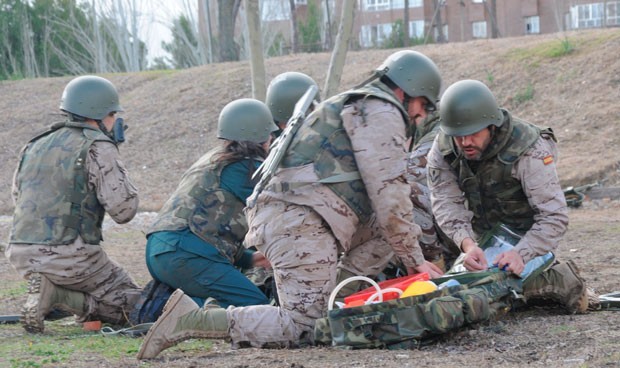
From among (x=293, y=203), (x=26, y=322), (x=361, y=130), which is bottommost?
(x=26, y=322)

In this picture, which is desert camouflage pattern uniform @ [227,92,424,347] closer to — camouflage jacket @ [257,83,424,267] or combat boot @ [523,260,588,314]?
camouflage jacket @ [257,83,424,267]

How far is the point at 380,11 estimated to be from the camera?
60031 millimetres

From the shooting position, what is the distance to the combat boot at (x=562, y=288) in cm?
626

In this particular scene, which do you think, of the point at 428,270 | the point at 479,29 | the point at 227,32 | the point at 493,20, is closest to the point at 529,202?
the point at 428,270

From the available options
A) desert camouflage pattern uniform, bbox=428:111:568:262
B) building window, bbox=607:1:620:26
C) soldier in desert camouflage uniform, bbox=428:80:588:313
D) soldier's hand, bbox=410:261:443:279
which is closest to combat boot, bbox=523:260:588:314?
soldier in desert camouflage uniform, bbox=428:80:588:313

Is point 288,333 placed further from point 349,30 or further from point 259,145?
point 349,30

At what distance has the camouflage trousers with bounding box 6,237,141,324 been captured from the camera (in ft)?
22.1

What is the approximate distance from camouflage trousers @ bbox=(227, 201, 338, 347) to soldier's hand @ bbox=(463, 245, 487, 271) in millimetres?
949

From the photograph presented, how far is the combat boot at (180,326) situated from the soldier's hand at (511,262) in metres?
1.74

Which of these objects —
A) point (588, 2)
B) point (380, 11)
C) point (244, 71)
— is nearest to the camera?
point (244, 71)

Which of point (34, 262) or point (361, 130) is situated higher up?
point (361, 130)

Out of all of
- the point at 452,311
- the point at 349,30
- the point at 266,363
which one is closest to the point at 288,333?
the point at 266,363

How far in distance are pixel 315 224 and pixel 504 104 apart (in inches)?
553

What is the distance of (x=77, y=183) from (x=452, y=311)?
297 cm
